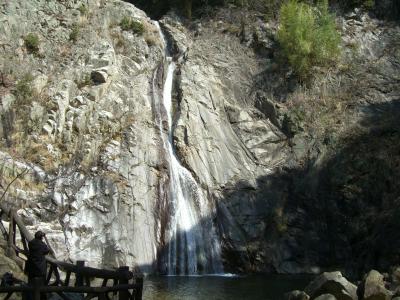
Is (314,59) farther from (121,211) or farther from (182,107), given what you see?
(121,211)

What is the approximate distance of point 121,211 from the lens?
93.4ft

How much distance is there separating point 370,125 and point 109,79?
678 inches

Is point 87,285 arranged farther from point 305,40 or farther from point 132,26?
point 305,40

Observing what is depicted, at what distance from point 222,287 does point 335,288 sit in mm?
7437

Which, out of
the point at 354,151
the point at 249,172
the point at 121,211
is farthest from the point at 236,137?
the point at 121,211

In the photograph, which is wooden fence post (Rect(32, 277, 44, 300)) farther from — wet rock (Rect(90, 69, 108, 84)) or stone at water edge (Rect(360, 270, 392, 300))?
wet rock (Rect(90, 69, 108, 84))

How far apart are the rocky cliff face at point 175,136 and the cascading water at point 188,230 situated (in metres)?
0.46

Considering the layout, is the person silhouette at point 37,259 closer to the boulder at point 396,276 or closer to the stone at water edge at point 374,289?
the stone at water edge at point 374,289

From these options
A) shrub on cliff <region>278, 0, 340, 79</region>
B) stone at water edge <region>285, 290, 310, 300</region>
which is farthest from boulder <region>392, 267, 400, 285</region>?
shrub on cliff <region>278, 0, 340, 79</region>

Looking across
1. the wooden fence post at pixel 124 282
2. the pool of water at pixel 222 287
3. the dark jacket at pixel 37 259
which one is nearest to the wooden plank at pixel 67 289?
the wooden fence post at pixel 124 282

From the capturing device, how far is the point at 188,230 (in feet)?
96.4

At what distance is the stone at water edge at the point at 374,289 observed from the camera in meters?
16.5

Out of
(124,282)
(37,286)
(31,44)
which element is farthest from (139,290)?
(31,44)

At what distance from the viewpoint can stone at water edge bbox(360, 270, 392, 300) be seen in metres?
16.5
